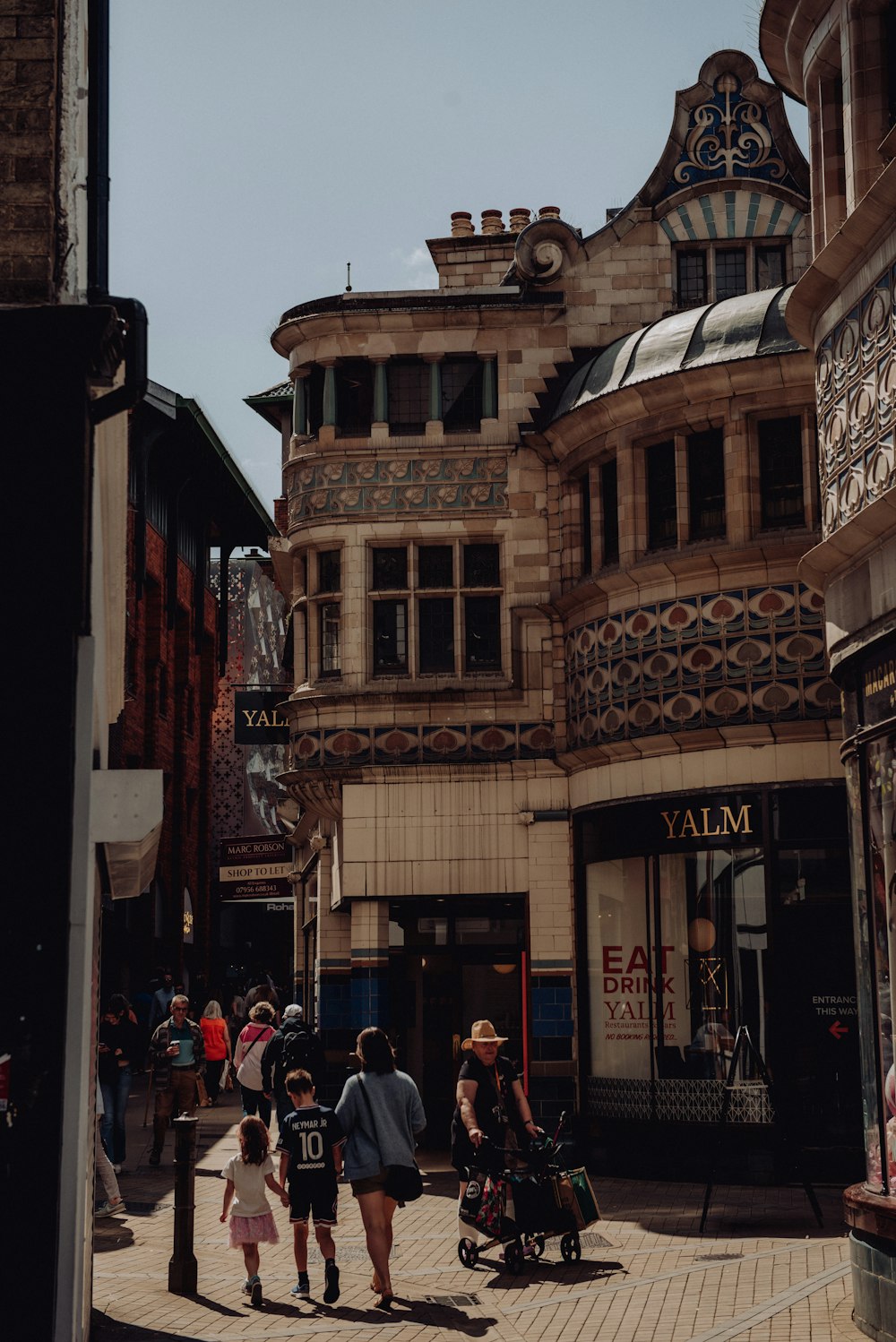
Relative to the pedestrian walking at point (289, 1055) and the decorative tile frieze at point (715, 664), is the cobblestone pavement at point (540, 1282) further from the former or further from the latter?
the decorative tile frieze at point (715, 664)

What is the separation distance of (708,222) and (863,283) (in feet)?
39.7

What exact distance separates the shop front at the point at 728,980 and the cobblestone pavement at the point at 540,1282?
1294 millimetres

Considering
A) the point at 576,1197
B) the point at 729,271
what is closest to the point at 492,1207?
the point at 576,1197

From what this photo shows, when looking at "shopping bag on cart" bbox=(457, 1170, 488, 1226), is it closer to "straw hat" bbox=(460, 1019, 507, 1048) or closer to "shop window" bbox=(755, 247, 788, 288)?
"straw hat" bbox=(460, 1019, 507, 1048)

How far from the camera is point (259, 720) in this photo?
27.3 metres

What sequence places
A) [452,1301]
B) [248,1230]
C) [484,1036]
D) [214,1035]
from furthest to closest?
1. [214,1035]
2. [484,1036]
3. [248,1230]
4. [452,1301]

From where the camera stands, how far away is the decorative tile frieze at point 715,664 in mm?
19703

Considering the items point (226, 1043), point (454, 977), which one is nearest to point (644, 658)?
point (454, 977)

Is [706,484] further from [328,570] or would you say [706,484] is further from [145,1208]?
[145,1208]

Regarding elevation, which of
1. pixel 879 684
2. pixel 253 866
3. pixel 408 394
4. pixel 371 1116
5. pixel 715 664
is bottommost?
pixel 371 1116

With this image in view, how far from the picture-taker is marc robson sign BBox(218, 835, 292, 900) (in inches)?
1475

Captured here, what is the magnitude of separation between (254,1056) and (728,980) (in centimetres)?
525

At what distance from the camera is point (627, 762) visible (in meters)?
21.2

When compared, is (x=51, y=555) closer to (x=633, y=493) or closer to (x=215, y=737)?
(x=633, y=493)
